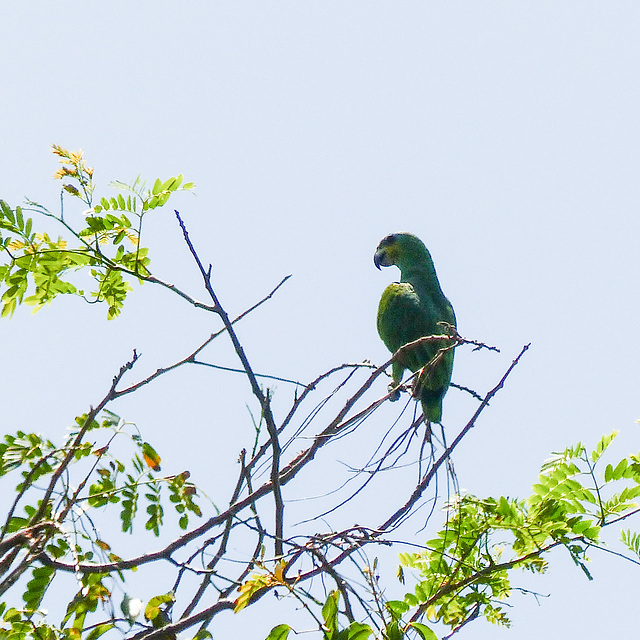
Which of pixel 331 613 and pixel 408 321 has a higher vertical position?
pixel 408 321

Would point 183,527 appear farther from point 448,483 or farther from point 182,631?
point 448,483

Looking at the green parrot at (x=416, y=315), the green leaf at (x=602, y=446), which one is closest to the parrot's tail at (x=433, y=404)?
the green parrot at (x=416, y=315)

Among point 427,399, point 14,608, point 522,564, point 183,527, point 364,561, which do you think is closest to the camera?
point 14,608

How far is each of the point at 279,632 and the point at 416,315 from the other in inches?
117

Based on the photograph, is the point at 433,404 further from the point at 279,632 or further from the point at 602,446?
the point at 279,632

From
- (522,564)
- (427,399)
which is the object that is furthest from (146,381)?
(427,399)

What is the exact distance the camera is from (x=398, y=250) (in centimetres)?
567

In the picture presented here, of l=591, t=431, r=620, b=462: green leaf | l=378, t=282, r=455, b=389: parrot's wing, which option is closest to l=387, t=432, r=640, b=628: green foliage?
l=591, t=431, r=620, b=462: green leaf

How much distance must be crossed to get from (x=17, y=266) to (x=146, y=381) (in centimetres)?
91

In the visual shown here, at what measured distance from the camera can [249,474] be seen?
2.51 meters

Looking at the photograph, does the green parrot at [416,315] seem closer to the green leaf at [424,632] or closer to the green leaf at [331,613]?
the green leaf at [424,632]

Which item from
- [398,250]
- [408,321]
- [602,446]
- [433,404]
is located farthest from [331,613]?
[398,250]

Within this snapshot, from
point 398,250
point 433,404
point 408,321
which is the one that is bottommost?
point 433,404

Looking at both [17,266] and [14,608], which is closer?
[14,608]
